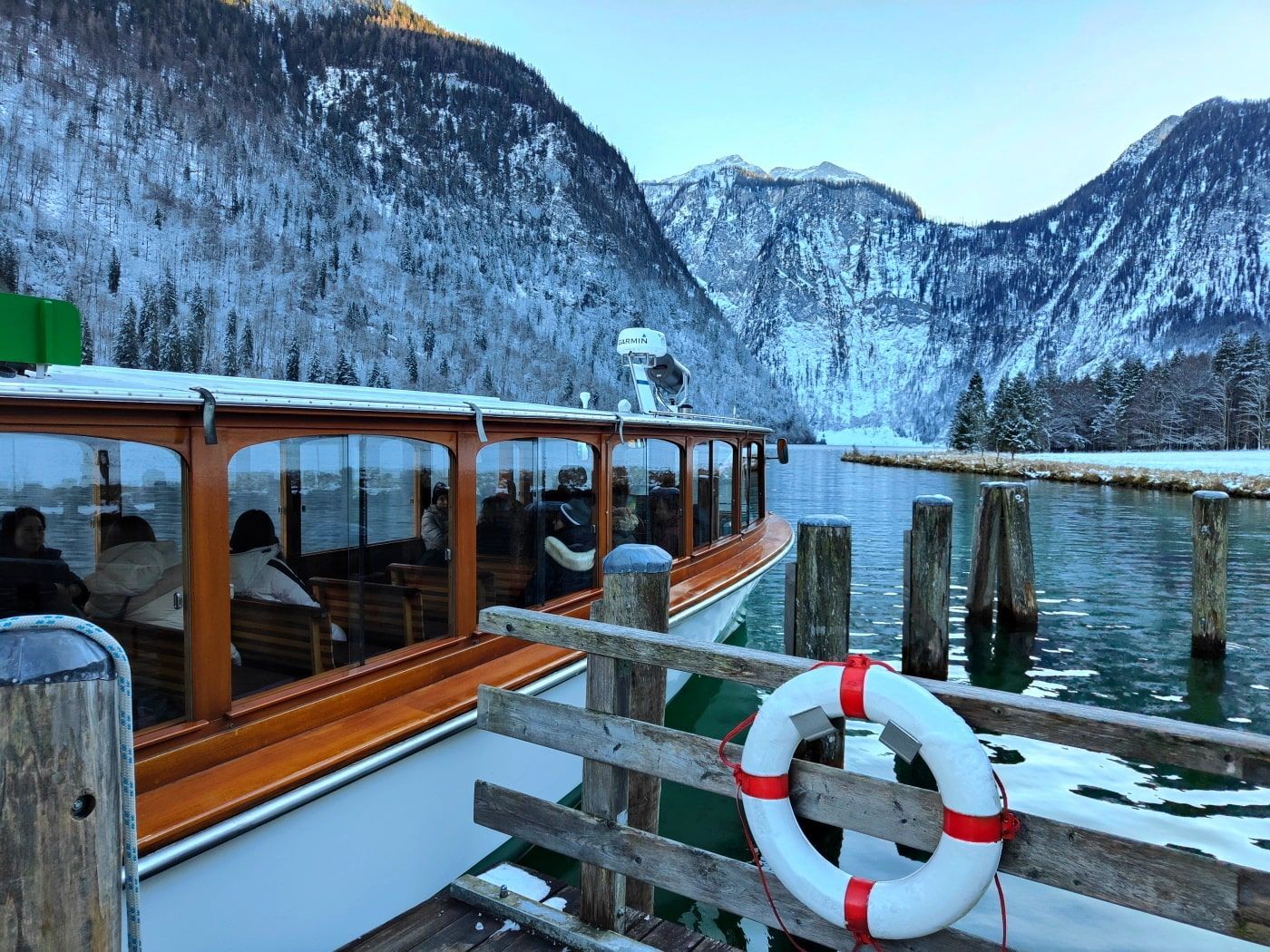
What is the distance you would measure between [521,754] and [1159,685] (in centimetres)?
715

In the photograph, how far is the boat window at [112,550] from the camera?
2.78 metres

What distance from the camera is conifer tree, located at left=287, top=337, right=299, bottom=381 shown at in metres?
84.4

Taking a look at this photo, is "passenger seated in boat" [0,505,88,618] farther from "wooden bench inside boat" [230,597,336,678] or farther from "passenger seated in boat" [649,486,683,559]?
"passenger seated in boat" [649,486,683,559]

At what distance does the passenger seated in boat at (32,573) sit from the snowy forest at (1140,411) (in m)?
67.5

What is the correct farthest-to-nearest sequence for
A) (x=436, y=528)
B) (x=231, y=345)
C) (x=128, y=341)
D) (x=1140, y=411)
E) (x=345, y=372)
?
(x=345, y=372) < (x=231, y=345) < (x=128, y=341) < (x=1140, y=411) < (x=436, y=528)

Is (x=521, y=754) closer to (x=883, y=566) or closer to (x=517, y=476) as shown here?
(x=517, y=476)

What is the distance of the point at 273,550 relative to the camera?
355cm

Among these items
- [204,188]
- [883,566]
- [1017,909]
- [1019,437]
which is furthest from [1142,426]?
[204,188]

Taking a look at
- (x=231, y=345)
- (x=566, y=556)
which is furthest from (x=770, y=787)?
(x=231, y=345)

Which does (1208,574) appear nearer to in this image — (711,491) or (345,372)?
(711,491)

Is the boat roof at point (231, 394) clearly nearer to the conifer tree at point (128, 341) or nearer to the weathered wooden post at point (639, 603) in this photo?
the weathered wooden post at point (639, 603)

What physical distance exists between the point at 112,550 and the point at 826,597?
3.60 m

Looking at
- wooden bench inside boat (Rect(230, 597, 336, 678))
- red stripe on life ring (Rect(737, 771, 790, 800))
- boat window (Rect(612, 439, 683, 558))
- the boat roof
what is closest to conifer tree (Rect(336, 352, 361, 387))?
boat window (Rect(612, 439, 683, 558))

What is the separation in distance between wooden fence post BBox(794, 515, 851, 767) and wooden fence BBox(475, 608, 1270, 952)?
2.09 meters
